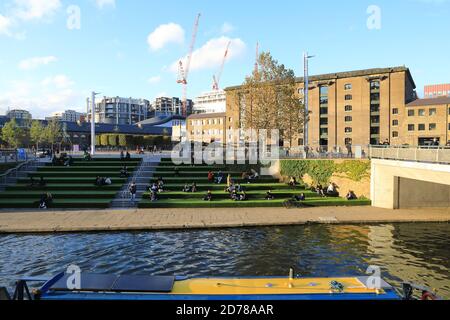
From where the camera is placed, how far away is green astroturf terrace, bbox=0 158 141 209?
3148 cm

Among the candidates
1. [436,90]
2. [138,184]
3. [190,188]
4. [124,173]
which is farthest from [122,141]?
[436,90]

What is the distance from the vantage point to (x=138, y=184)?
38562mm

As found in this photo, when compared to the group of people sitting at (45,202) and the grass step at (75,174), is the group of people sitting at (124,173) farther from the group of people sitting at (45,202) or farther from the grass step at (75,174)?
the group of people sitting at (45,202)

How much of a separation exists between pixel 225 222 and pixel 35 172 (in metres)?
26.5

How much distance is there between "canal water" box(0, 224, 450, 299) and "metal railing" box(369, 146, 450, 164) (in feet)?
16.9

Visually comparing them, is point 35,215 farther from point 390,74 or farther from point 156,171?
point 390,74

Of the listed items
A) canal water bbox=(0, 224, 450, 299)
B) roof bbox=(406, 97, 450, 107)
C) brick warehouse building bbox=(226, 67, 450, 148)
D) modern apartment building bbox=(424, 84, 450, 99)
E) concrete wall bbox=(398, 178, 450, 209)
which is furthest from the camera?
modern apartment building bbox=(424, 84, 450, 99)

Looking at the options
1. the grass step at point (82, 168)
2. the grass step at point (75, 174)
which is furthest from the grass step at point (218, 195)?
the grass step at point (82, 168)

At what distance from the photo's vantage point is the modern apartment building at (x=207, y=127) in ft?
392

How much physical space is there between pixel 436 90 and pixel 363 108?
208 ft

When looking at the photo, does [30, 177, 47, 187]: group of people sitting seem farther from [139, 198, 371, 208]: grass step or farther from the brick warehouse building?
the brick warehouse building

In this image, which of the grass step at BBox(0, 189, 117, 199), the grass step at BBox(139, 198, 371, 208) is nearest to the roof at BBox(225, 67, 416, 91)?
the grass step at BBox(139, 198, 371, 208)

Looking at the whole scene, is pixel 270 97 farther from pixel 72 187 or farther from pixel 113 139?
pixel 113 139

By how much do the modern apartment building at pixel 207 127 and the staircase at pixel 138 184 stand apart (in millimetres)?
70482
